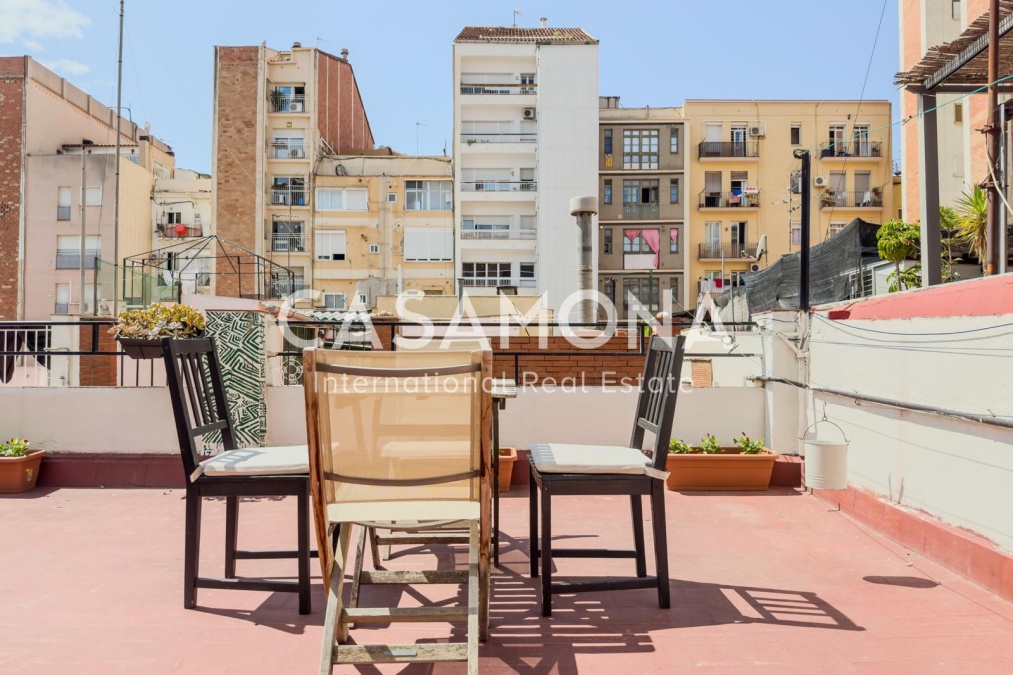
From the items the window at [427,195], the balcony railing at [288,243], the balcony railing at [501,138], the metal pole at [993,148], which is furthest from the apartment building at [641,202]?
the metal pole at [993,148]

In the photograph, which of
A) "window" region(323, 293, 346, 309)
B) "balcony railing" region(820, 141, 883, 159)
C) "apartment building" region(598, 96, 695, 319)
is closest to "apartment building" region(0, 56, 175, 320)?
"window" region(323, 293, 346, 309)

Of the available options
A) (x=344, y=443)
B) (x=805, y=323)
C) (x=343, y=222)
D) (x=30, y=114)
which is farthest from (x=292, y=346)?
(x=30, y=114)

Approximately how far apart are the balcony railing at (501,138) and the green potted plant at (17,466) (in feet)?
93.5

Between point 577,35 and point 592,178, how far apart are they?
7204 mm

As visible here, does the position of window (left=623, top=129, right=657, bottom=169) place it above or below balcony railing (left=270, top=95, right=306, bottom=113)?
below

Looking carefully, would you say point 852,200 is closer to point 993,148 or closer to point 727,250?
point 727,250

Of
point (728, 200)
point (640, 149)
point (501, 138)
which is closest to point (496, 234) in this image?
point (501, 138)

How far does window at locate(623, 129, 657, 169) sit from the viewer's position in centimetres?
3306

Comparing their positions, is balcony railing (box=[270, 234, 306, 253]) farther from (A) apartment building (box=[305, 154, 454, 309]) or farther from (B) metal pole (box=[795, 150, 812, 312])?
(B) metal pole (box=[795, 150, 812, 312])

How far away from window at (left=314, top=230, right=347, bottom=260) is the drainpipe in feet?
81.2

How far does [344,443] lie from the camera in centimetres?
220

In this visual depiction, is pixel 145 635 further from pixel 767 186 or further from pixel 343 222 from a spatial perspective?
pixel 767 186

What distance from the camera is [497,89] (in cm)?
3284

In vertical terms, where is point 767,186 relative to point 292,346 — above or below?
above
